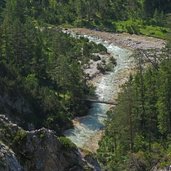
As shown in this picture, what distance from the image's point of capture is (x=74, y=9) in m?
144

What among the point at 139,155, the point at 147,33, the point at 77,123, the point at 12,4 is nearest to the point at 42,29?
the point at 12,4

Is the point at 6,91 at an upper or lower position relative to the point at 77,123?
upper

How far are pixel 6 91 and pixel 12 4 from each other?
2583 inches

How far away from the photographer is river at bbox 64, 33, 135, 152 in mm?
65631

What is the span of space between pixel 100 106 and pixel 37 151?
180 feet

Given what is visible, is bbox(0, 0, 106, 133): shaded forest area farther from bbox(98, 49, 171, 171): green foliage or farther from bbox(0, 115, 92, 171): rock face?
bbox(0, 115, 92, 171): rock face

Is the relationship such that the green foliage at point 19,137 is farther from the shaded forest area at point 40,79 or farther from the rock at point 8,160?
the shaded forest area at point 40,79

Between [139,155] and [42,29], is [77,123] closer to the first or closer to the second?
[139,155]

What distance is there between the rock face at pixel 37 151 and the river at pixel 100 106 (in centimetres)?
3727

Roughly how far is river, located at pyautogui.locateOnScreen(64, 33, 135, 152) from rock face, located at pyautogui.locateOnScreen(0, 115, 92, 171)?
1467 inches

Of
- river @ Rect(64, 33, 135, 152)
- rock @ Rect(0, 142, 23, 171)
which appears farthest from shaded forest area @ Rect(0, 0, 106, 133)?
rock @ Rect(0, 142, 23, 171)

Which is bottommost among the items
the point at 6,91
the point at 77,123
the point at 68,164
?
the point at 77,123

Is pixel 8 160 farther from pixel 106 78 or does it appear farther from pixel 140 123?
pixel 106 78

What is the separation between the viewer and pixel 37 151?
74.3 ft
